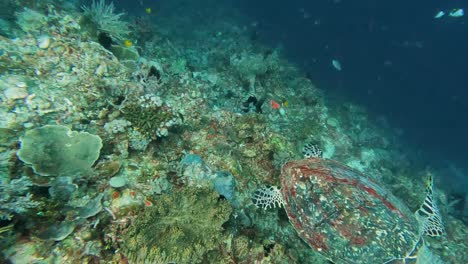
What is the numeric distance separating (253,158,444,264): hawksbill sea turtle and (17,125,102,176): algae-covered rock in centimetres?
254

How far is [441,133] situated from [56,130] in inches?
1836

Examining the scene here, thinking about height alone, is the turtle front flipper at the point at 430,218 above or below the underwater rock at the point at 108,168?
above

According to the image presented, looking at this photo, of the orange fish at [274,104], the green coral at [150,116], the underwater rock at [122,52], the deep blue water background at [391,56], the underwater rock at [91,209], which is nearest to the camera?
the underwater rock at [91,209]

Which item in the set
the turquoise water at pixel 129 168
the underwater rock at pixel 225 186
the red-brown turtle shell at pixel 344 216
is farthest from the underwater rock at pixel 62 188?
the red-brown turtle shell at pixel 344 216

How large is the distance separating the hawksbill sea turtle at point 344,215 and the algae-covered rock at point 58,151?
8.33 feet

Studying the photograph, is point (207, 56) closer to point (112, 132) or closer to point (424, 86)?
point (112, 132)

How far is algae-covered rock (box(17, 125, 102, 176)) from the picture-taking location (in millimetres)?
3154

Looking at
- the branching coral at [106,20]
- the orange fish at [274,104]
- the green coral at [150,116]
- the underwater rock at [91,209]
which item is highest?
the branching coral at [106,20]

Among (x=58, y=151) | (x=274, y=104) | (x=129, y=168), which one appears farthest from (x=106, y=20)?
(x=274, y=104)

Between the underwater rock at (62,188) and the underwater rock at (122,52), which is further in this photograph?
the underwater rock at (122,52)

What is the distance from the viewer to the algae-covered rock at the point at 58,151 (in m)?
3.15

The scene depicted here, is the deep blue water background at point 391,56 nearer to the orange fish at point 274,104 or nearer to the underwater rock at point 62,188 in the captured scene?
the orange fish at point 274,104

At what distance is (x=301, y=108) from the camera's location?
33.1ft

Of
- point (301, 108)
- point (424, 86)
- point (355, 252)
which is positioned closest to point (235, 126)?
point (355, 252)
